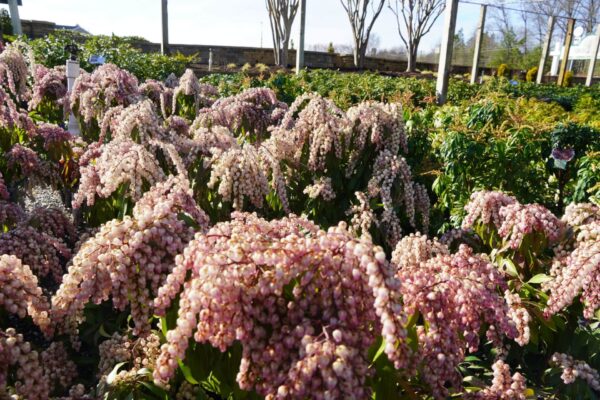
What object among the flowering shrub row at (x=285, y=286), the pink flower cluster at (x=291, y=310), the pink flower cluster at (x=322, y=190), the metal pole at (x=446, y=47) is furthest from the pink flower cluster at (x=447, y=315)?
the metal pole at (x=446, y=47)

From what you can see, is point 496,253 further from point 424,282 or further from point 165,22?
point 165,22

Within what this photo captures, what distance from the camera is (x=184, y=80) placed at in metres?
5.99

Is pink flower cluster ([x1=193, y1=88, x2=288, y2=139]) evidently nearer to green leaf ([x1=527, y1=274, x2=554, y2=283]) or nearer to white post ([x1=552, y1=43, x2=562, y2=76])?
green leaf ([x1=527, y1=274, x2=554, y2=283])

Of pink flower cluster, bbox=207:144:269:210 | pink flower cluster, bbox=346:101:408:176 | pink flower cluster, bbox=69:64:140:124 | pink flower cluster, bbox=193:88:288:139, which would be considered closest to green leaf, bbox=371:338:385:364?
pink flower cluster, bbox=207:144:269:210

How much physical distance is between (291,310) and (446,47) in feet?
27.3

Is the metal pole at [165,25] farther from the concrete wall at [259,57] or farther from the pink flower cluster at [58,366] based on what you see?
the pink flower cluster at [58,366]

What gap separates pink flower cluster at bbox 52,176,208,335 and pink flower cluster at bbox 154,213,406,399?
0.82 feet

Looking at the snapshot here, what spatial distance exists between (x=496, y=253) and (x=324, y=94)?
7.82m

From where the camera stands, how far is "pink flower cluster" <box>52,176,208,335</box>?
1640mm

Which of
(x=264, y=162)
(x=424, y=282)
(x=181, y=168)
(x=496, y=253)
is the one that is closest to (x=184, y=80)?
(x=264, y=162)

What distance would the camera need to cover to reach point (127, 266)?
169cm

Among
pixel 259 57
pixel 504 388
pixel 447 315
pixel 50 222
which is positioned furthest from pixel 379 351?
pixel 259 57

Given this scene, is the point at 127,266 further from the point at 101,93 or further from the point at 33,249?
the point at 101,93

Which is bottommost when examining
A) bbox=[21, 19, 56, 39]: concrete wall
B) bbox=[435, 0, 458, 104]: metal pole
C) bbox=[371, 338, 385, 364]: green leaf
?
bbox=[371, 338, 385, 364]: green leaf
